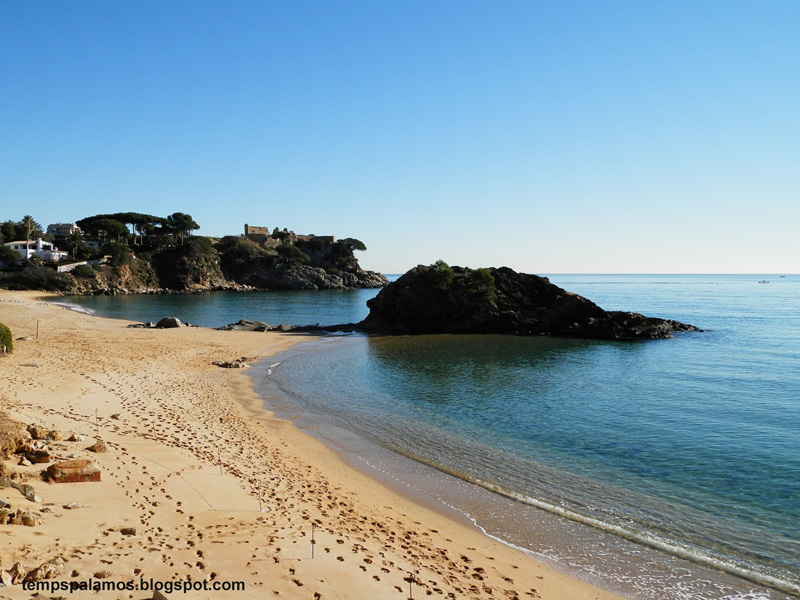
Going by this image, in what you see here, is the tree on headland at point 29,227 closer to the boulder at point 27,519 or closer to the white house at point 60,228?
the white house at point 60,228

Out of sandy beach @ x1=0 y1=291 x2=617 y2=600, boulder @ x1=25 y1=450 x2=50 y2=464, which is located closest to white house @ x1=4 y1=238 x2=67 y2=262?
sandy beach @ x1=0 y1=291 x2=617 y2=600

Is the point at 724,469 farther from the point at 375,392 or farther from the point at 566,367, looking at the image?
the point at 566,367

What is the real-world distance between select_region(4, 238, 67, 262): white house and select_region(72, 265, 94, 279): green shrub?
15998 millimetres

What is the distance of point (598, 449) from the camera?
18.4 metres

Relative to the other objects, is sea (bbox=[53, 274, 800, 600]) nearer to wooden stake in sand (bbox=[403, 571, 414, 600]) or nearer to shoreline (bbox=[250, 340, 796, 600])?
shoreline (bbox=[250, 340, 796, 600])

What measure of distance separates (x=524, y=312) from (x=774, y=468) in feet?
142

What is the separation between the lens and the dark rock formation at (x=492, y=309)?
Answer: 184 ft

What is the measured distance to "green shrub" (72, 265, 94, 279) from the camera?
10557 cm

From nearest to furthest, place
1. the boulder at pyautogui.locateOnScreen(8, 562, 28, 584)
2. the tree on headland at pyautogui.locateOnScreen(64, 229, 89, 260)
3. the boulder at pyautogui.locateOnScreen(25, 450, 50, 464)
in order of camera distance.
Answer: the boulder at pyautogui.locateOnScreen(8, 562, 28, 584) → the boulder at pyautogui.locateOnScreen(25, 450, 50, 464) → the tree on headland at pyautogui.locateOnScreen(64, 229, 89, 260)

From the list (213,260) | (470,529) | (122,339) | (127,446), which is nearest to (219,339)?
(122,339)

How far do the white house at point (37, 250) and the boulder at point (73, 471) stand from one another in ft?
421

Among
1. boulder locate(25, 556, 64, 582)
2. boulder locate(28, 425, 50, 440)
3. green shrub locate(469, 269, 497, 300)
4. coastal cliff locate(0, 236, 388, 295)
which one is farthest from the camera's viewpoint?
coastal cliff locate(0, 236, 388, 295)

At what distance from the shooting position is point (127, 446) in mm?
13797

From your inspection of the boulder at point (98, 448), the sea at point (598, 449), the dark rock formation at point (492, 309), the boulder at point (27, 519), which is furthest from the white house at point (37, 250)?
the boulder at point (27, 519)
